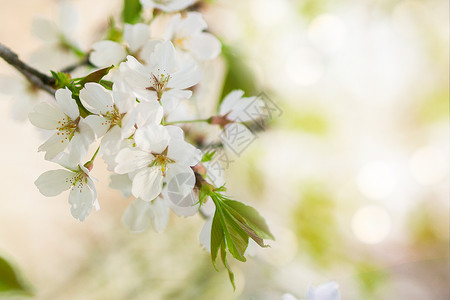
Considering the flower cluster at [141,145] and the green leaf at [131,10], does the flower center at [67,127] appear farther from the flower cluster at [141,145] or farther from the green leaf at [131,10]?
the green leaf at [131,10]

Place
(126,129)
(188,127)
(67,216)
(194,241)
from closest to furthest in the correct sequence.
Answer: (126,129), (188,127), (194,241), (67,216)

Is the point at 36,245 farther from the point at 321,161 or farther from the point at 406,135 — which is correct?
the point at 406,135

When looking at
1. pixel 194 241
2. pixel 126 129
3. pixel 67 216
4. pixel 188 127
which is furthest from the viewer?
pixel 67 216

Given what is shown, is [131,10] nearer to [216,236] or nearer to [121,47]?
[121,47]

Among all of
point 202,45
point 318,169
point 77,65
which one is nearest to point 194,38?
point 202,45

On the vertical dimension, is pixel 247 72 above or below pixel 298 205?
above

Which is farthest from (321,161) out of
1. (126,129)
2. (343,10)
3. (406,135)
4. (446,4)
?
(126,129)

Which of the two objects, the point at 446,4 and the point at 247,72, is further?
the point at 446,4
